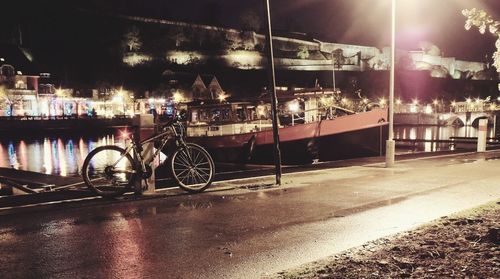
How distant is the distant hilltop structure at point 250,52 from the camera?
112125 mm

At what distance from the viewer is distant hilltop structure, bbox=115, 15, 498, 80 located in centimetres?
11212

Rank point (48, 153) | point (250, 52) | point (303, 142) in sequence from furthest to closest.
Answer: point (250, 52) < point (48, 153) < point (303, 142)

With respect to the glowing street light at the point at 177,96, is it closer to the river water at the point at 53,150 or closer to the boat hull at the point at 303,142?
the river water at the point at 53,150

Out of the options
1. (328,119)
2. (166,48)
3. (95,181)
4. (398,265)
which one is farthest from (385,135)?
(166,48)

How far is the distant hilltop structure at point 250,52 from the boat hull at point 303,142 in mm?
80134

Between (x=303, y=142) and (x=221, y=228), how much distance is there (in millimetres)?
20859

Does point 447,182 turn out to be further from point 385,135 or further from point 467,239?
point 385,135

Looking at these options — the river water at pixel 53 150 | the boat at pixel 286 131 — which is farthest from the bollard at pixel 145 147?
the river water at pixel 53 150

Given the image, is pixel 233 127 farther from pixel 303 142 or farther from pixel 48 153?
pixel 48 153

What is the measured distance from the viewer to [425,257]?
14.5ft

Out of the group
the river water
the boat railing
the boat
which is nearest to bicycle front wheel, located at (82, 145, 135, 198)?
the boat

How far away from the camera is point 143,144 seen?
8633 mm

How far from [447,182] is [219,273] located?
7.47 meters

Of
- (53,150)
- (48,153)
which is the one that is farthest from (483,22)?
(53,150)
